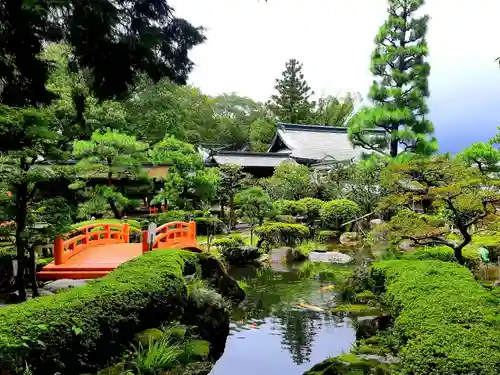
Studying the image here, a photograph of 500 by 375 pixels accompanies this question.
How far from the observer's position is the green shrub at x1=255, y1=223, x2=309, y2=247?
1557 cm

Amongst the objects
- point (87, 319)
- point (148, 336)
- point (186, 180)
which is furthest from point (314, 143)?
point (87, 319)

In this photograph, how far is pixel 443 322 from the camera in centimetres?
444

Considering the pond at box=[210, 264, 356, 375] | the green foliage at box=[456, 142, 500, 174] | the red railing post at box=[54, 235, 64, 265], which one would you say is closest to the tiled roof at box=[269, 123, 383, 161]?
the green foliage at box=[456, 142, 500, 174]

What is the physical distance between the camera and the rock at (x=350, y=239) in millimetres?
17266

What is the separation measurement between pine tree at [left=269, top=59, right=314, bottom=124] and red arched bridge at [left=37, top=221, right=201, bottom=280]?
36.9 metres

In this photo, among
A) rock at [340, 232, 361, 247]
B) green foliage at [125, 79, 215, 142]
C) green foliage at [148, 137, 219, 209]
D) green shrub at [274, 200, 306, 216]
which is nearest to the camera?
green foliage at [148, 137, 219, 209]

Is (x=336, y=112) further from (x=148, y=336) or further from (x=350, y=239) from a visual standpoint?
(x=148, y=336)

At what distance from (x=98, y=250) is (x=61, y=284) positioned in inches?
88.9

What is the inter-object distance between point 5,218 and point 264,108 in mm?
44408

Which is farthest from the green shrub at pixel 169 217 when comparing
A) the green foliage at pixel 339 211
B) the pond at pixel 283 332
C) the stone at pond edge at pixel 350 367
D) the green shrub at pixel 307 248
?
the stone at pond edge at pixel 350 367

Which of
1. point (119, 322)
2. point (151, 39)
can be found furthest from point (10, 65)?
point (119, 322)

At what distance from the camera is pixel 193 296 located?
7398 millimetres

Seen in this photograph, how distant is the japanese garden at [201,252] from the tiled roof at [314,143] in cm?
1366

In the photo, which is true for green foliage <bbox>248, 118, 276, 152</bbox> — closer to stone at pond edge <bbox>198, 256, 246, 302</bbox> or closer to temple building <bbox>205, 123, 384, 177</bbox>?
temple building <bbox>205, 123, 384, 177</bbox>
